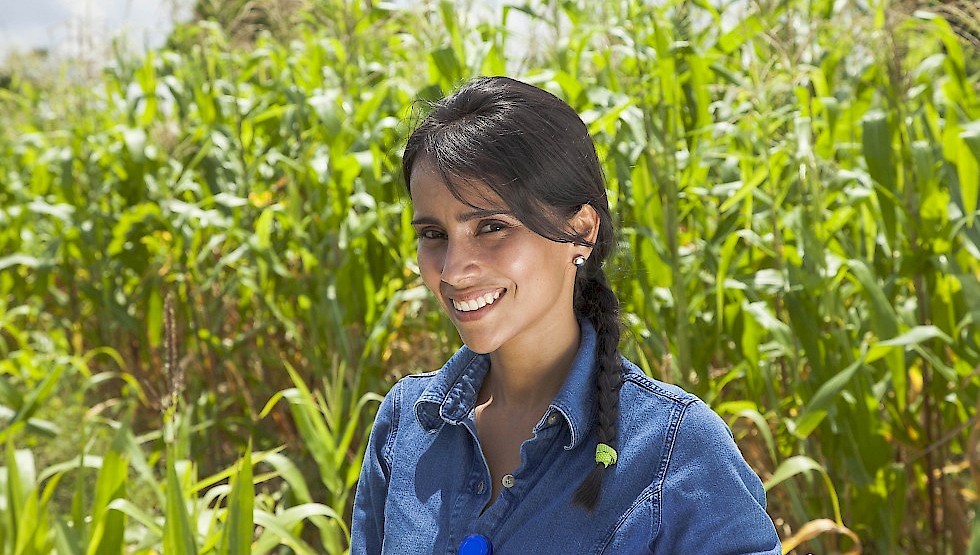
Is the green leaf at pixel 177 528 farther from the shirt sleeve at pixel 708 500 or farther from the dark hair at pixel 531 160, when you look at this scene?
the shirt sleeve at pixel 708 500

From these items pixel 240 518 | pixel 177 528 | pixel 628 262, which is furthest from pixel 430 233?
pixel 177 528

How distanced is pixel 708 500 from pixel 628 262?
0.70m

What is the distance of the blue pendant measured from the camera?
1081mm

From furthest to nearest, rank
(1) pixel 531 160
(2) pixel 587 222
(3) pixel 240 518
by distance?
(3) pixel 240 518
(2) pixel 587 222
(1) pixel 531 160

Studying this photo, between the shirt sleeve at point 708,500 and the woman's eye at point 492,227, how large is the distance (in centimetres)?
29

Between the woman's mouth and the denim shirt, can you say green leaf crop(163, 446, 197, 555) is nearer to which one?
the denim shirt

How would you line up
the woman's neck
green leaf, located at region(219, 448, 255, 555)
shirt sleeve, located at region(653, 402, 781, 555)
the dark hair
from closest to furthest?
1. shirt sleeve, located at region(653, 402, 781, 555)
2. the dark hair
3. the woman's neck
4. green leaf, located at region(219, 448, 255, 555)

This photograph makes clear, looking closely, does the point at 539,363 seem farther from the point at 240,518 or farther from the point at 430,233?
the point at 240,518

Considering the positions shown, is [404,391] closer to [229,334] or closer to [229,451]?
[229,451]

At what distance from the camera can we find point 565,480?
1.08 m

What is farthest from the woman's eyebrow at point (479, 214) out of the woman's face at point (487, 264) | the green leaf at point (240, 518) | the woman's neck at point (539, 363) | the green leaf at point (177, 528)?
the green leaf at point (177, 528)

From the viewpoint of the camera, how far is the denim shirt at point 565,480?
98 centimetres

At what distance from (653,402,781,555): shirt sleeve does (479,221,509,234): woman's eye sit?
29 cm

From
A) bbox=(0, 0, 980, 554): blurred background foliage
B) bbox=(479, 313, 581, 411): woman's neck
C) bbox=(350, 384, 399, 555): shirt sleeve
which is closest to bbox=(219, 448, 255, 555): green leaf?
bbox=(0, 0, 980, 554): blurred background foliage
